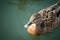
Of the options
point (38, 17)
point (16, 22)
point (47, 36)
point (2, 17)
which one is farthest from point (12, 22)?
point (47, 36)

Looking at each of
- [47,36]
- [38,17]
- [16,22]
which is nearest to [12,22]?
[16,22]

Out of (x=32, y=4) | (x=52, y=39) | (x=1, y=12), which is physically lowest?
(x=52, y=39)

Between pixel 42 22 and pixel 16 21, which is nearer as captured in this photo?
pixel 42 22

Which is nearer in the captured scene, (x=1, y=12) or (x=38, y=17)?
(x=38, y=17)

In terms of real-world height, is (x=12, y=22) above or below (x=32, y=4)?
below

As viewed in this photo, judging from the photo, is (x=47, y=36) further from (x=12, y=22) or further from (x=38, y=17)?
(x=12, y=22)

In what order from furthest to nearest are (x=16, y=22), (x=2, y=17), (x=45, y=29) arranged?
(x=2, y=17)
(x=16, y=22)
(x=45, y=29)

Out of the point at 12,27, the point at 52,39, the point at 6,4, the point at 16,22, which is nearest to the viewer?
the point at 52,39
